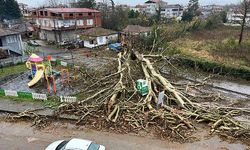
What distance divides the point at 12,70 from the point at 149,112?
17634 mm

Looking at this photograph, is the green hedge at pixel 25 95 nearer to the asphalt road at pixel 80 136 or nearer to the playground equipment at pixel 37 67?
the playground equipment at pixel 37 67

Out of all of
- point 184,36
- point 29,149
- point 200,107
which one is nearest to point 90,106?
point 29,149

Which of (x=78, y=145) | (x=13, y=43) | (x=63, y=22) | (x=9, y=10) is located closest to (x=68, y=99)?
(x=78, y=145)

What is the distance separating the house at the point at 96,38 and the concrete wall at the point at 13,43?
913cm

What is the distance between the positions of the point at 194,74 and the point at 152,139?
12985 millimetres

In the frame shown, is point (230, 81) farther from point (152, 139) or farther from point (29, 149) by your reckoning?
point (29, 149)

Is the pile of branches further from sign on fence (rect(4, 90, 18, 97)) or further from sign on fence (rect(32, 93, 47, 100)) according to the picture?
sign on fence (rect(4, 90, 18, 97))

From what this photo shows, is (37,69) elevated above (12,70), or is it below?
above

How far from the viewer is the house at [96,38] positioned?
3697 centimetres

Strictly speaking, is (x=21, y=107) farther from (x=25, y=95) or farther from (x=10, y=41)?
(x=10, y=41)

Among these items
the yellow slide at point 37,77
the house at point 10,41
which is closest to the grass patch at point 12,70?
the house at point 10,41

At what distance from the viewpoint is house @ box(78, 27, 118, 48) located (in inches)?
1455

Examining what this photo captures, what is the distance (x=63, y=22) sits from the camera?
4047 cm

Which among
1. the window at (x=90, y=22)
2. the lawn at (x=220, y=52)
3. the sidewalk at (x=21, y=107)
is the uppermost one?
the window at (x=90, y=22)
